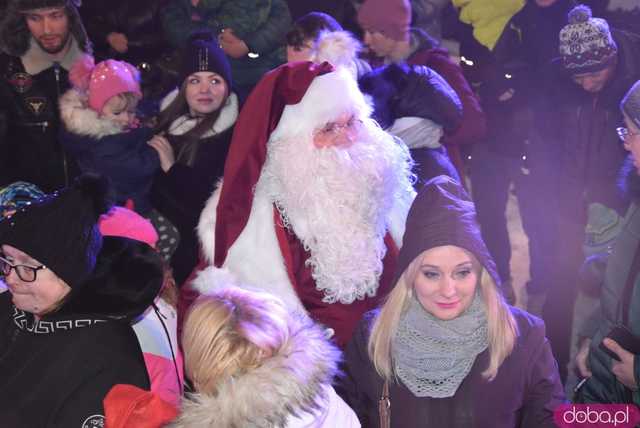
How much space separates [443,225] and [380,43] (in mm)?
2841

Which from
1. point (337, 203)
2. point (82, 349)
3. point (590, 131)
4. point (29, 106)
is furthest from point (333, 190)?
point (29, 106)

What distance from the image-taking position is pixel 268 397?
223cm

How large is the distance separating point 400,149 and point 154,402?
6.11ft

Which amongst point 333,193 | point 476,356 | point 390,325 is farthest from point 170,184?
point 476,356

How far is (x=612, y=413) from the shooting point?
2789 millimetres

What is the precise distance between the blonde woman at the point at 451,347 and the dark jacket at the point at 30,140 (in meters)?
2.58

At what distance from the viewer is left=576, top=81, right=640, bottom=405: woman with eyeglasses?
2750 mm

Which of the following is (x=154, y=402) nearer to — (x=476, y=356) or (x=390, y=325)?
(x=390, y=325)

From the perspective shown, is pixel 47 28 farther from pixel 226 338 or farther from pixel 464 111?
pixel 226 338

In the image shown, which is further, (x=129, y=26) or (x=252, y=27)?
(x=129, y=26)

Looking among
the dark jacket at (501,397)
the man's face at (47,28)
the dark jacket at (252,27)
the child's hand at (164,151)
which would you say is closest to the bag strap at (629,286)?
the dark jacket at (501,397)

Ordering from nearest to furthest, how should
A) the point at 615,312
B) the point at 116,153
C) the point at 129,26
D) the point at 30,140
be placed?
the point at 615,312 → the point at 116,153 → the point at 30,140 → the point at 129,26

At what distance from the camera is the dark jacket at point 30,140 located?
4.54 metres

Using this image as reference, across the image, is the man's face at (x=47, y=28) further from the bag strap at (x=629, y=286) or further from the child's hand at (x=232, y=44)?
the bag strap at (x=629, y=286)
